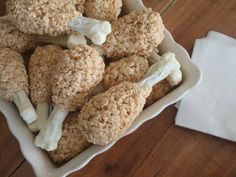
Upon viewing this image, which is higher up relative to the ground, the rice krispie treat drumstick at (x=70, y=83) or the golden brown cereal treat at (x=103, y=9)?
the golden brown cereal treat at (x=103, y=9)

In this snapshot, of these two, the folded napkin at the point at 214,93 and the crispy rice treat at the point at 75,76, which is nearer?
the crispy rice treat at the point at 75,76

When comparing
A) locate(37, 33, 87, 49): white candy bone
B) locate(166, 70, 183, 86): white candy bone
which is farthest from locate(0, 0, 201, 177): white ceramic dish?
locate(37, 33, 87, 49): white candy bone

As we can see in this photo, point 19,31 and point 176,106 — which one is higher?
point 19,31

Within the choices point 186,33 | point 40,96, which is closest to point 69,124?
point 40,96

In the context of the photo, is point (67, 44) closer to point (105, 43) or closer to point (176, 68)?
point (105, 43)

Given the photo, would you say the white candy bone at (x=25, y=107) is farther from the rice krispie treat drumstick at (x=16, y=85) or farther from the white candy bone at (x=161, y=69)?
the white candy bone at (x=161, y=69)

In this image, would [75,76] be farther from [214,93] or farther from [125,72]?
[214,93]

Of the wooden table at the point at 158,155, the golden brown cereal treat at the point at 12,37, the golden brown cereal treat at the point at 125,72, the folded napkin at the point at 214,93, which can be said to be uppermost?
the golden brown cereal treat at the point at 12,37

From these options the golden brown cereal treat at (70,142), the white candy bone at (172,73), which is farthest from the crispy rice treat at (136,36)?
the golden brown cereal treat at (70,142)
